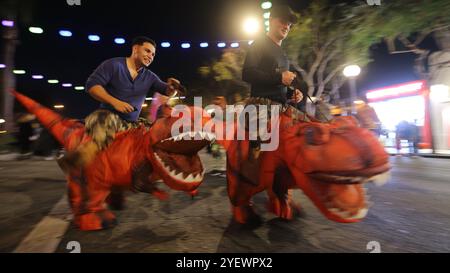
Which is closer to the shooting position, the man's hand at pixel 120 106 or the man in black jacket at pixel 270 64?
the man's hand at pixel 120 106

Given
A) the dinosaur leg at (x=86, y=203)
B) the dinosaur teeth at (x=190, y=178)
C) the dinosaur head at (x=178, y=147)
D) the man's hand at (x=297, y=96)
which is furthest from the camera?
the man's hand at (x=297, y=96)

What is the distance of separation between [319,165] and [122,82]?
1.79 metres

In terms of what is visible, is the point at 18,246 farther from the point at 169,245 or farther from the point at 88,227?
the point at 169,245

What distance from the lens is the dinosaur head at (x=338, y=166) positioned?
7.12ft

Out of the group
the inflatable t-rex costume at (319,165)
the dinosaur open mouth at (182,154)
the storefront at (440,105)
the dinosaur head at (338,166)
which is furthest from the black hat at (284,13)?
the storefront at (440,105)

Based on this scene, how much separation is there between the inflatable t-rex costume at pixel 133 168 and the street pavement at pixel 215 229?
0.24 metres

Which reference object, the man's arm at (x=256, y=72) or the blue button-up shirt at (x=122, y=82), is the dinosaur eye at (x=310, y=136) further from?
the blue button-up shirt at (x=122, y=82)

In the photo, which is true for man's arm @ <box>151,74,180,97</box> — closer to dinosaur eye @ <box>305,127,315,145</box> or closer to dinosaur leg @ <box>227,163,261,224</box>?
dinosaur leg @ <box>227,163,261,224</box>

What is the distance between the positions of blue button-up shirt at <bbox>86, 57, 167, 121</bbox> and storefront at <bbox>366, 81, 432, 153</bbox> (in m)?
13.7

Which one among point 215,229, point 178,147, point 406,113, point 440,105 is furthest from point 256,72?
point 406,113

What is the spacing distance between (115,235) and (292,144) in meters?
1.59

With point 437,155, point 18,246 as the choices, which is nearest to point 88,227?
point 18,246

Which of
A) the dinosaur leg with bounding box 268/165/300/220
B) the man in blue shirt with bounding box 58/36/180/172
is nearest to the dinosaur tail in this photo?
the man in blue shirt with bounding box 58/36/180/172

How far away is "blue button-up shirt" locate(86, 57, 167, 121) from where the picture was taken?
108 inches
